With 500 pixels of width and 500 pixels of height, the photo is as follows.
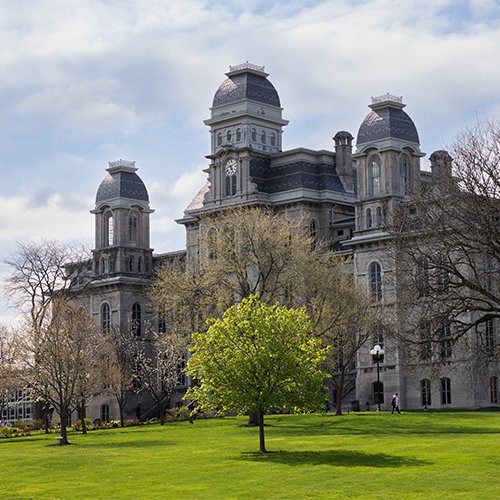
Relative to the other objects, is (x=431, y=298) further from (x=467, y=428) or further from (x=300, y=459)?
(x=467, y=428)

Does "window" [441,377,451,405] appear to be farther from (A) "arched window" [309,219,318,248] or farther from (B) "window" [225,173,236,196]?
(B) "window" [225,173,236,196]

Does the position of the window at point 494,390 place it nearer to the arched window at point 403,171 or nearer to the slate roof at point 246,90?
the arched window at point 403,171

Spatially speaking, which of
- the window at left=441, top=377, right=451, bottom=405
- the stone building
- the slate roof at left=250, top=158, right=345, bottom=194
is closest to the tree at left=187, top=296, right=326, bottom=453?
the stone building

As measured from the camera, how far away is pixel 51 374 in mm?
63500

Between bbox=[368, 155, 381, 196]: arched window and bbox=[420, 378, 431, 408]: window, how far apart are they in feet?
48.2

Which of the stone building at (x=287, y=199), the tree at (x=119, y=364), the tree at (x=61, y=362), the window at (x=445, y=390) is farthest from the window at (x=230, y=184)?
the tree at (x=61, y=362)

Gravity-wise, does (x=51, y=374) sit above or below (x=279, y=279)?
below

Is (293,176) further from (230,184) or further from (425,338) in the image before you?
(425,338)

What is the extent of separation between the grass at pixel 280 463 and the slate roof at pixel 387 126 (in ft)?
104

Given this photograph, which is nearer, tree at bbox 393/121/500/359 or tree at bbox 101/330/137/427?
tree at bbox 393/121/500/359

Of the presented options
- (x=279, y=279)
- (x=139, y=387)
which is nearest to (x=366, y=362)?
(x=279, y=279)

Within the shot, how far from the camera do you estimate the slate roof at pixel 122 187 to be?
112 metres

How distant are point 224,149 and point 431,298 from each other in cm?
5555

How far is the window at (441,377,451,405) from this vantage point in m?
83.3
